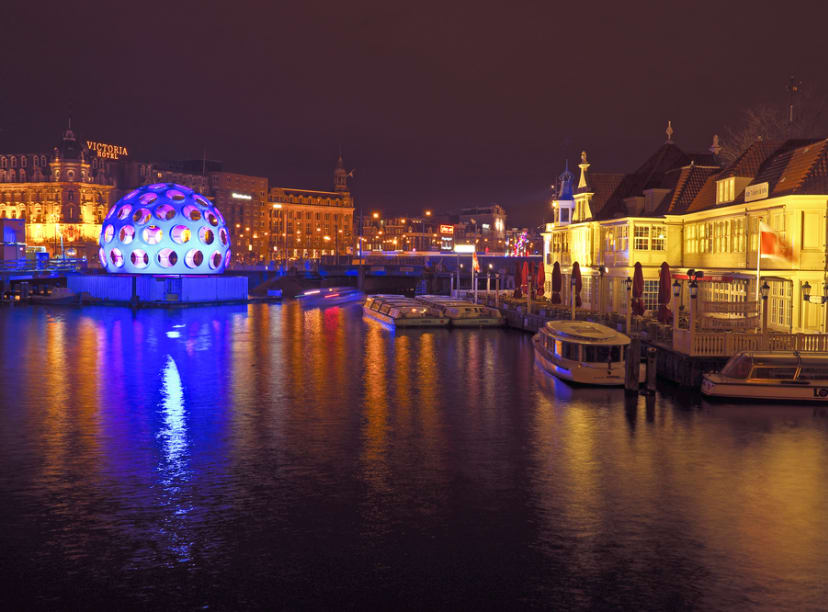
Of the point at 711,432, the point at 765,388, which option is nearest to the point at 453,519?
the point at 711,432

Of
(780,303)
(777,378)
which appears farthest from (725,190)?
(777,378)

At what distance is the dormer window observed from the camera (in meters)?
44.0

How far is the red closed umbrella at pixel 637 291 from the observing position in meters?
44.7

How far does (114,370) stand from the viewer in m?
34.4

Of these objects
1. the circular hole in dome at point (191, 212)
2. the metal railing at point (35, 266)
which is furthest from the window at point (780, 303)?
the metal railing at point (35, 266)

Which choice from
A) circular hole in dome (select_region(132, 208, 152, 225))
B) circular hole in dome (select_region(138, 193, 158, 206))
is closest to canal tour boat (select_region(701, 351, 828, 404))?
circular hole in dome (select_region(132, 208, 152, 225))

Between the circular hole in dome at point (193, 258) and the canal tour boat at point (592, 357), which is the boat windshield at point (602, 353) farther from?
the circular hole in dome at point (193, 258)

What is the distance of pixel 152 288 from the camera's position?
7062 centimetres

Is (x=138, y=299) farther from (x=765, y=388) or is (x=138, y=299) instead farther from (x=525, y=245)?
(x=525, y=245)

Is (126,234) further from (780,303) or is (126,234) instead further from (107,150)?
(107,150)

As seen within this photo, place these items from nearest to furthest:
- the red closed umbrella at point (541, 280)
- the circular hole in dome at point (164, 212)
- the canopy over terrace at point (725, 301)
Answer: the canopy over terrace at point (725, 301)
the red closed umbrella at point (541, 280)
the circular hole in dome at point (164, 212)

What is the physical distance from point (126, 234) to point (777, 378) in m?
56.9

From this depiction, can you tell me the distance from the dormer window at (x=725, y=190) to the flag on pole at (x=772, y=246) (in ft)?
28.2

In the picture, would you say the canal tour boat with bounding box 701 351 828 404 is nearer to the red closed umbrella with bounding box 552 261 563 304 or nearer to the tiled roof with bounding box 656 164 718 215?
the tiled roof with bounding box 656 164 718 215
